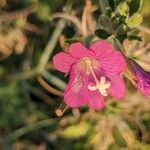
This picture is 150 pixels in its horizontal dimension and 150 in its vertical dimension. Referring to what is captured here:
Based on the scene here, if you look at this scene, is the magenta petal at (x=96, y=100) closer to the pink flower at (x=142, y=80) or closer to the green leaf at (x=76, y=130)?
the pink flower at (x=142, y=80)

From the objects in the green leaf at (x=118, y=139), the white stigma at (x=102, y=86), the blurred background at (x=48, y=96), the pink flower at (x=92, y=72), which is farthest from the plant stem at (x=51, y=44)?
the white stigma at (x=102, y=86)

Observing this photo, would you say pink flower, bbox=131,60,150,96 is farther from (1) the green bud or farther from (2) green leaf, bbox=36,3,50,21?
(2) green leaf, bbox=36,3,50,21

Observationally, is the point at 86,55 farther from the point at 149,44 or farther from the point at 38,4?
the point at 38,4

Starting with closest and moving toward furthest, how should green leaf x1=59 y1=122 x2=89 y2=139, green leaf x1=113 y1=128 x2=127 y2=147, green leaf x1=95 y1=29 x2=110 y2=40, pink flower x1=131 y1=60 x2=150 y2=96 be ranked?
pink flower x1=131 y1=60 x2=150 y2=96 → green leaf x1=95 y1=29 x2=110 y2=40 → green leaf x1=113 y1=128 x2=127 y2=147 → green leaf x1=59 y1=122 x2=89 y2=139

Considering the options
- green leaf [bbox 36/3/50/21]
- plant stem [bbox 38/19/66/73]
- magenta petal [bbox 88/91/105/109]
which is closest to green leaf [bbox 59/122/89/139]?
plant stem [bbox 38/19/66/73]

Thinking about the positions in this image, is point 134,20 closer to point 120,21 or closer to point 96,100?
point 120,21
